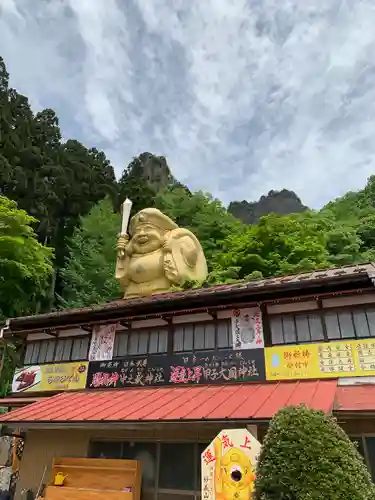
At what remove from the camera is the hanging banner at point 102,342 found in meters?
10.3

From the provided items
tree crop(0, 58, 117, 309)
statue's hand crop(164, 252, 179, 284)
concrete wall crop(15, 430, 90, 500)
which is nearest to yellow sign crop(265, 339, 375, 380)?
concrete wall crop(15, 430, 90, 500)

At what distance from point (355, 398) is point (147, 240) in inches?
353

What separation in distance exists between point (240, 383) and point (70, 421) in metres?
3.48

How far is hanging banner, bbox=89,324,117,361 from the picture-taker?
1030cm

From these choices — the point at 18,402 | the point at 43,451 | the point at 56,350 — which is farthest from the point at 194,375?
the point at 18,402

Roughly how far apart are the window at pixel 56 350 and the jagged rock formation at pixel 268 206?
3678cm

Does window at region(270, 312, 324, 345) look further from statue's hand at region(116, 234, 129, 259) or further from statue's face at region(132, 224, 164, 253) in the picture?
statue's hand at region(116, 234, 129, 259)

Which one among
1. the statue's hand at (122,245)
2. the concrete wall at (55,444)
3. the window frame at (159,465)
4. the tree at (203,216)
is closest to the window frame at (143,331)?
the concrete wall at (55,444)

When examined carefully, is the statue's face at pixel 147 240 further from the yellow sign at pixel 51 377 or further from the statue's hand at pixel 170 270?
the yellow sign at pixel 51 377

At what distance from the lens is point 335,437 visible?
4711 millimetres

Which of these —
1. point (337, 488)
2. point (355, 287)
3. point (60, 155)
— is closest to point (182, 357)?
point (355, 287)

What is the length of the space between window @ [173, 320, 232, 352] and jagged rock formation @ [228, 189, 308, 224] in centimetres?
3742

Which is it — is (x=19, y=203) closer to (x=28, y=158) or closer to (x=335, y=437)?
(x=28, y=158)

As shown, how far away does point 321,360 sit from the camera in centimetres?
798
